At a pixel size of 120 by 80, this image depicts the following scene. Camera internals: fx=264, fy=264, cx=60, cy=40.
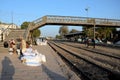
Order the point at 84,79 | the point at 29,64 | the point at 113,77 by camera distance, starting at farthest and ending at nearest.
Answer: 1. the point at 29,64
2. the point at 84,79
3. the point at 113,77

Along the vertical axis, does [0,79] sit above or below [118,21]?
below

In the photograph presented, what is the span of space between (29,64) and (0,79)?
4695 mm

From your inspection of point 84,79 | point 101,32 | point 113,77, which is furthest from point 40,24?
point 101,32

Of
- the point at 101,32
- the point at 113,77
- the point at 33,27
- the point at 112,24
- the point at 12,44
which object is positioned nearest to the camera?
the point at 113,77

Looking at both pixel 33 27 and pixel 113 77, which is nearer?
pixel 113 77

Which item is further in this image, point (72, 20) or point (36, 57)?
point (72, 20)

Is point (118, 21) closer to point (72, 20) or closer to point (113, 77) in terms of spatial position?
point (72, 20)

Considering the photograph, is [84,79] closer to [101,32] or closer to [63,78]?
[63,78]

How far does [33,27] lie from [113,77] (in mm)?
45058

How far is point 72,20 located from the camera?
174ft

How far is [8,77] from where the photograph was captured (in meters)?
10.7

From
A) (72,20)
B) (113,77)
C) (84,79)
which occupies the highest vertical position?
(72,20)

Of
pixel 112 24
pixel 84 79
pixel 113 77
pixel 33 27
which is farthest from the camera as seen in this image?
pixel 112 24

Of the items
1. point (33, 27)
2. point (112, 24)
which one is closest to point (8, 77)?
point (33, 27)
